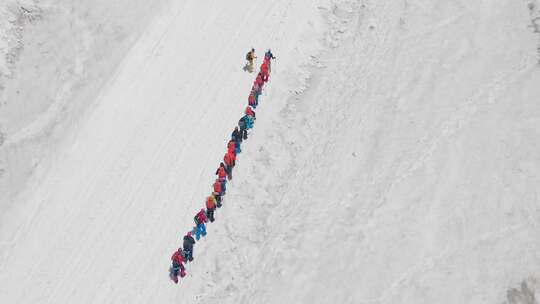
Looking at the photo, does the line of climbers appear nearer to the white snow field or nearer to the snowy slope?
the white snow field

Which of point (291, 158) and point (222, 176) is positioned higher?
point (222, 176)

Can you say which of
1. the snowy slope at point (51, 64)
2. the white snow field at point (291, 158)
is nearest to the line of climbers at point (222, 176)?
the white snow field at point (291, 158)

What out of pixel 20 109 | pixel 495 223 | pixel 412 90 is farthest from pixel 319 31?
pixel 20 109

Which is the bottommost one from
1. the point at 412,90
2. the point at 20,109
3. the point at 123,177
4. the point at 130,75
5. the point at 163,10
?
the point at 412,90

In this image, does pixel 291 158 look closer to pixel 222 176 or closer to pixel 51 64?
pixel 222 176

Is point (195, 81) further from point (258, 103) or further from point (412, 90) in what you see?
point (412, 90)

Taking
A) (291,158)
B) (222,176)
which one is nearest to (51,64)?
(222,176)
